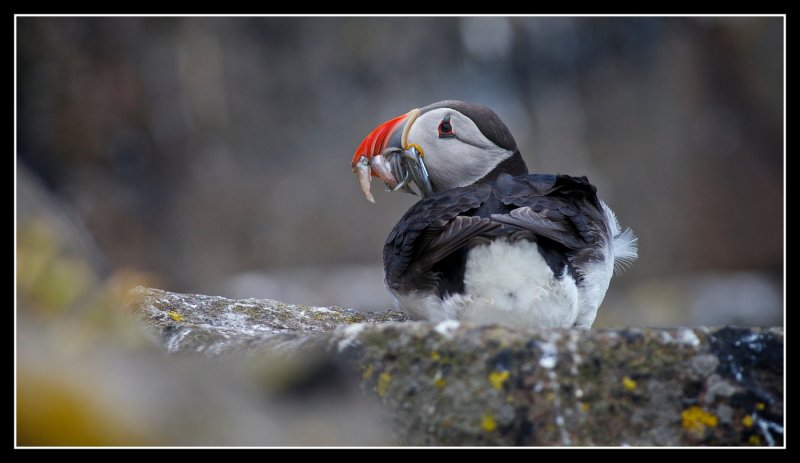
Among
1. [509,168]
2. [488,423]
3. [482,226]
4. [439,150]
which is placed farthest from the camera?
[509,168]

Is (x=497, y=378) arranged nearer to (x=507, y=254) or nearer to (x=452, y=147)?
(x=507, y=254)

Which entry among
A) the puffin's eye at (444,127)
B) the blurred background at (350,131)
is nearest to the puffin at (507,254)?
the puffin's eye at (444,127)

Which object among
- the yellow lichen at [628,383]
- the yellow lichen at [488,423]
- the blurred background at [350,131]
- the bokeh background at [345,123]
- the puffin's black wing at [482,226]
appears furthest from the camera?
the bokeh background at [345,123]

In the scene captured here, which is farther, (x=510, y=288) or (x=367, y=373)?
(x=510, y=288)

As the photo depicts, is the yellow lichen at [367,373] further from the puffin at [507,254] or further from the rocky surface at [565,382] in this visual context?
the puffin at [507,254]

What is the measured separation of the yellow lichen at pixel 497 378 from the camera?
2801mm

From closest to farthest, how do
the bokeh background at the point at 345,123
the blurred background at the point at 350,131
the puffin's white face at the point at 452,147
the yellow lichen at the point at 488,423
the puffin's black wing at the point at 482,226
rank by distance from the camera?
1. the yellow lichen at the point at 488,423
2. the puffin's black wing at the point at 482,226
3. the puffin's white face at the point at 452,147
4. the blurred background at the point at 350,131
5. the bokeh background at the point at 345,123

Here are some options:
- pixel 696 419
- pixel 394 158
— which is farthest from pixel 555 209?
pixel 696 419

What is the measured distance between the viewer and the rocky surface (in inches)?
109

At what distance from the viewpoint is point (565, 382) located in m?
2.84

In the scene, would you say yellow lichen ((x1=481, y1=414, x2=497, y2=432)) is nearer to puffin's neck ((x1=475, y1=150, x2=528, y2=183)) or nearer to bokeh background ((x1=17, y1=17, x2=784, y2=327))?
puffin's neck ((x1=475, y1=150, x2=528, y2=183))

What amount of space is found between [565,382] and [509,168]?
2596mm

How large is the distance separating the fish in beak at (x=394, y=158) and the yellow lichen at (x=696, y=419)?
8.70 feet

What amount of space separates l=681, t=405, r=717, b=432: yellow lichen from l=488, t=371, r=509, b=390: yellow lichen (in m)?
0.56
